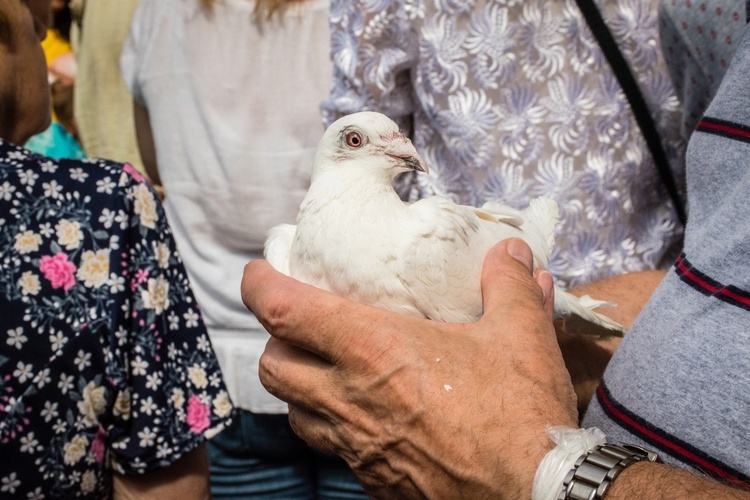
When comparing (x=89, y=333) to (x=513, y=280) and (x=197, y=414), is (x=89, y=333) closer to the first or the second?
(x=197, y=414)

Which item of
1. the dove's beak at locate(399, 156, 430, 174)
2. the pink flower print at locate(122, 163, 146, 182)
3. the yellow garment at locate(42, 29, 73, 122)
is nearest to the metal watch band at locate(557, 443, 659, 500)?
the dove's beak at locate(399, 156, 430, 174)

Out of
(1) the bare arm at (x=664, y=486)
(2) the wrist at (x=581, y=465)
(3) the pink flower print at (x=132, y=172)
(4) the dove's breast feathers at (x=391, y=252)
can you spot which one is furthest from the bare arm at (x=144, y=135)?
(1) the bare arm at (x=664, y=486)

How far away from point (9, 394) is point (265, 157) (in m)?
1.01

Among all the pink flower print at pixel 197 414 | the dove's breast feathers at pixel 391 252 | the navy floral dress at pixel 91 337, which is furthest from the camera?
the pink flower print at pixel 197 414

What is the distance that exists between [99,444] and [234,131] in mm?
998

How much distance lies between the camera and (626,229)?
1793 millimetres

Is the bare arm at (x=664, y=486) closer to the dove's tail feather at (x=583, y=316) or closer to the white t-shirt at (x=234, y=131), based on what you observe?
the dove's tail feather at (x=583, y=316)

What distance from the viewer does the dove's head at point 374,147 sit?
1446mm

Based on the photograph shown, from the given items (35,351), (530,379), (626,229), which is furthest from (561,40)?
(35,351)

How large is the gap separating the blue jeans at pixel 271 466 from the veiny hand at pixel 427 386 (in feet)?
3.00

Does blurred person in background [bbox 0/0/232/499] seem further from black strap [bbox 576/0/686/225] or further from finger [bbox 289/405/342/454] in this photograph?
black strap [bbox 576/0/686/225]

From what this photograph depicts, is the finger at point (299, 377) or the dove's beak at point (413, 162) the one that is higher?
the dove's beak at point (413, 162)

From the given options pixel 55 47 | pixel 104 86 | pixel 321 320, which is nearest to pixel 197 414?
pixel 321 320

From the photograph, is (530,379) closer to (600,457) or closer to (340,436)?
(600,457)
